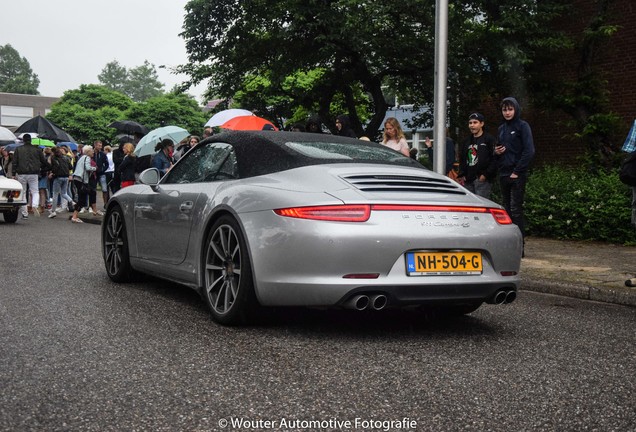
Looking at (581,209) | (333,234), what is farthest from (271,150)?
(581,209)

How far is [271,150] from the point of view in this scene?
5.48 metres

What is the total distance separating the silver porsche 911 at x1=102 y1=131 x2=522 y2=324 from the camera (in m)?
4.59

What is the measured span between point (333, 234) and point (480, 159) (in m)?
A: 5.38

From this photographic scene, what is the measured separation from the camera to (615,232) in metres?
11.9

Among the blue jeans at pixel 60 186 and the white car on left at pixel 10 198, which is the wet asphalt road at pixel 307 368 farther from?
the blue jeans at pixel 60 186

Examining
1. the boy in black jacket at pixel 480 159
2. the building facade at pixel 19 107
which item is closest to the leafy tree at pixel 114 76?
the building facade at pixel 19 107

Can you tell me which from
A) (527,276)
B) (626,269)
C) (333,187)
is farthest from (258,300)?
(626,269)

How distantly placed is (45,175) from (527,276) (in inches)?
639

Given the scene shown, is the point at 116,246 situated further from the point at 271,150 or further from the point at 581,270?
the point at 581,270

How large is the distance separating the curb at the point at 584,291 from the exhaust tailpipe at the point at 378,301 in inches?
128

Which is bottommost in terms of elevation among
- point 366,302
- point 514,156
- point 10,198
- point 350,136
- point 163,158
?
point 10,198

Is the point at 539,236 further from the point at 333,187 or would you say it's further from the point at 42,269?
the point at 333,187

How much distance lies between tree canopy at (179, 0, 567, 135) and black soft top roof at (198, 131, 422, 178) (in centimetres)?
1155

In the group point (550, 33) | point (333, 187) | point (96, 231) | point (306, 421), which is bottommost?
point (96, 231)
